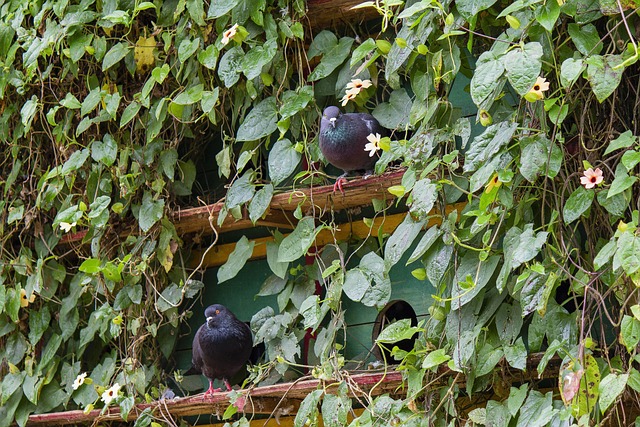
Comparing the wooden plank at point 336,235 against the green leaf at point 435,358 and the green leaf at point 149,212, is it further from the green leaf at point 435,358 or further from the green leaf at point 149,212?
the green leaf at point 435,358

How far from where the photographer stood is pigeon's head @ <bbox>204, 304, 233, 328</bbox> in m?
2.45

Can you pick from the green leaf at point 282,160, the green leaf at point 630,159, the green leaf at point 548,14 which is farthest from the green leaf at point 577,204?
the green leaf at point 282,160

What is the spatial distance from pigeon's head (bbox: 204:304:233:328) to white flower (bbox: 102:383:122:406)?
33cm

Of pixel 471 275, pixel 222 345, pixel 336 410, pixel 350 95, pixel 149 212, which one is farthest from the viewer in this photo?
pixel 149 212

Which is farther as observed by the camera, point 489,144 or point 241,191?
point 241,191

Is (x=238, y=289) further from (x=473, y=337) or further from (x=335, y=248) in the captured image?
(x=473, y=337)

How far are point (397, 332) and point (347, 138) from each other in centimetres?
47

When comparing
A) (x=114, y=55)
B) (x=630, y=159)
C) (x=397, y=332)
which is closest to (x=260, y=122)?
(x=114, y=55)

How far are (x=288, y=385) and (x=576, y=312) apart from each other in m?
0.72

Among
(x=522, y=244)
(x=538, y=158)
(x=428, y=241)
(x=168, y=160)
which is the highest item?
(x=538, y=158)

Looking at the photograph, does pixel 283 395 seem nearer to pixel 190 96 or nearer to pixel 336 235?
pixel 336 235

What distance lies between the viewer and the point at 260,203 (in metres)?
2.46

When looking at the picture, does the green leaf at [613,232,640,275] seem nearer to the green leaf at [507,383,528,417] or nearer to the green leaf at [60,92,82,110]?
the green leaf at [507,383,528,417]

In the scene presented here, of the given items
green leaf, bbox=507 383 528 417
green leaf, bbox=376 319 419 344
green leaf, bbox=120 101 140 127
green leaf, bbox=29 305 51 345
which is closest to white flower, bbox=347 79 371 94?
green leaf, bbox=376 319 419 344
